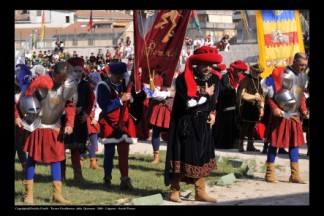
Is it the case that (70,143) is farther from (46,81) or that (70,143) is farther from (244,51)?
(244,51)

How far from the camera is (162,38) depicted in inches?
381

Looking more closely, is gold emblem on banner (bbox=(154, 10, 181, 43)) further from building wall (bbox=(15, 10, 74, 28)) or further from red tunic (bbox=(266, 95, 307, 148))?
building wall (bbox=(15, 10, 74, 28))

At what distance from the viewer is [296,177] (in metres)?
10.5

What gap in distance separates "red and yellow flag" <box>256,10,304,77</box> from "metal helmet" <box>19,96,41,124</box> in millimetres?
6379

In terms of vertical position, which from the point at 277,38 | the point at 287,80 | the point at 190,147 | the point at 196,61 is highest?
the point at 277,38

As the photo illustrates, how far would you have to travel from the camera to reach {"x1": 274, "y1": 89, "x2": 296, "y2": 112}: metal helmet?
10.4 m

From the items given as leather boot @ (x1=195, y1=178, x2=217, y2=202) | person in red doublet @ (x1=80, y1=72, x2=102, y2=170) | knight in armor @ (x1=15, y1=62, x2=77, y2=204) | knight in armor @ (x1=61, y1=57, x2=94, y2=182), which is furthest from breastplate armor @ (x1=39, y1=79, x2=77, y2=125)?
leather boot @ (x1=195, y1=178, x2=217, y2=202)

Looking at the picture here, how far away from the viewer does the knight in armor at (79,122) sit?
10.6 m

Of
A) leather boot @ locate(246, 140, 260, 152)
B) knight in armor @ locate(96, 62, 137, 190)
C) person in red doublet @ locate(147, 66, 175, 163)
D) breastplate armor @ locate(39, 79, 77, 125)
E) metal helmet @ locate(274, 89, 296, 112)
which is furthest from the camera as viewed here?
leather boot @ locate(246, 140, 260, 152)

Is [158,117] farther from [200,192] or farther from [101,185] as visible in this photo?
[200,192]

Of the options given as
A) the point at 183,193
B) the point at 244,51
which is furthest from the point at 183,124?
the point at 244,51

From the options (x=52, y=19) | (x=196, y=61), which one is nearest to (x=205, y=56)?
(x=196, y=61)

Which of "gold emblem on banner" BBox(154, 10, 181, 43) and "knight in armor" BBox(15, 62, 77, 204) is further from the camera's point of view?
"gold emblem on banner" BBox(154, 10, 181, 43)

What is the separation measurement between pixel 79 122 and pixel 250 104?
15.2ft
